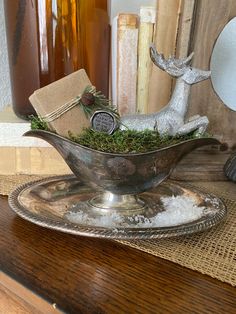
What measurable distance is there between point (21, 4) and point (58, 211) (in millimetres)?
303

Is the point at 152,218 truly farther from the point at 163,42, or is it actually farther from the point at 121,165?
the point at 163,42

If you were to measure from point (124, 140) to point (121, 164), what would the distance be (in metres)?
0.03

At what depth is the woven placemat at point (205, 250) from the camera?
328 mm

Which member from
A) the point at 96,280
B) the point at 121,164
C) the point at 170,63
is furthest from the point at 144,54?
the point at 96,280

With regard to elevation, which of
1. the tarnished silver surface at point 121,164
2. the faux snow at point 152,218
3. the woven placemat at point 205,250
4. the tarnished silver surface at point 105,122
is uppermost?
the tarnished silver surface at point 105,122

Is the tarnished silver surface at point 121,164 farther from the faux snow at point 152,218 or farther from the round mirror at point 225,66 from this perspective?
the round mirror at point 225,66

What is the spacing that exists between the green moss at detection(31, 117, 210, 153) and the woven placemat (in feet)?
0.30

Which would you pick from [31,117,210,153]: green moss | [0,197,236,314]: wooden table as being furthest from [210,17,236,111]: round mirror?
[0,197,236,314]: wooden table

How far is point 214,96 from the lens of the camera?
1.78 feet

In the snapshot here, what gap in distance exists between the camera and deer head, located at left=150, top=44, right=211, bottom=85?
0.42 meters

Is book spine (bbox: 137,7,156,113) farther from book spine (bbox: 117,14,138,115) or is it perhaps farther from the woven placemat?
the woven placemat

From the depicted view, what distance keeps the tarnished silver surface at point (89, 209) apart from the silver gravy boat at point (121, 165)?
0.02 metres

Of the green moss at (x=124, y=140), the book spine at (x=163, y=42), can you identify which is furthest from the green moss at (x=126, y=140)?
the book spine at (x=163, y=42)

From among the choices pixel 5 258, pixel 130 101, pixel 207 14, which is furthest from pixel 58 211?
pixel 207 14
